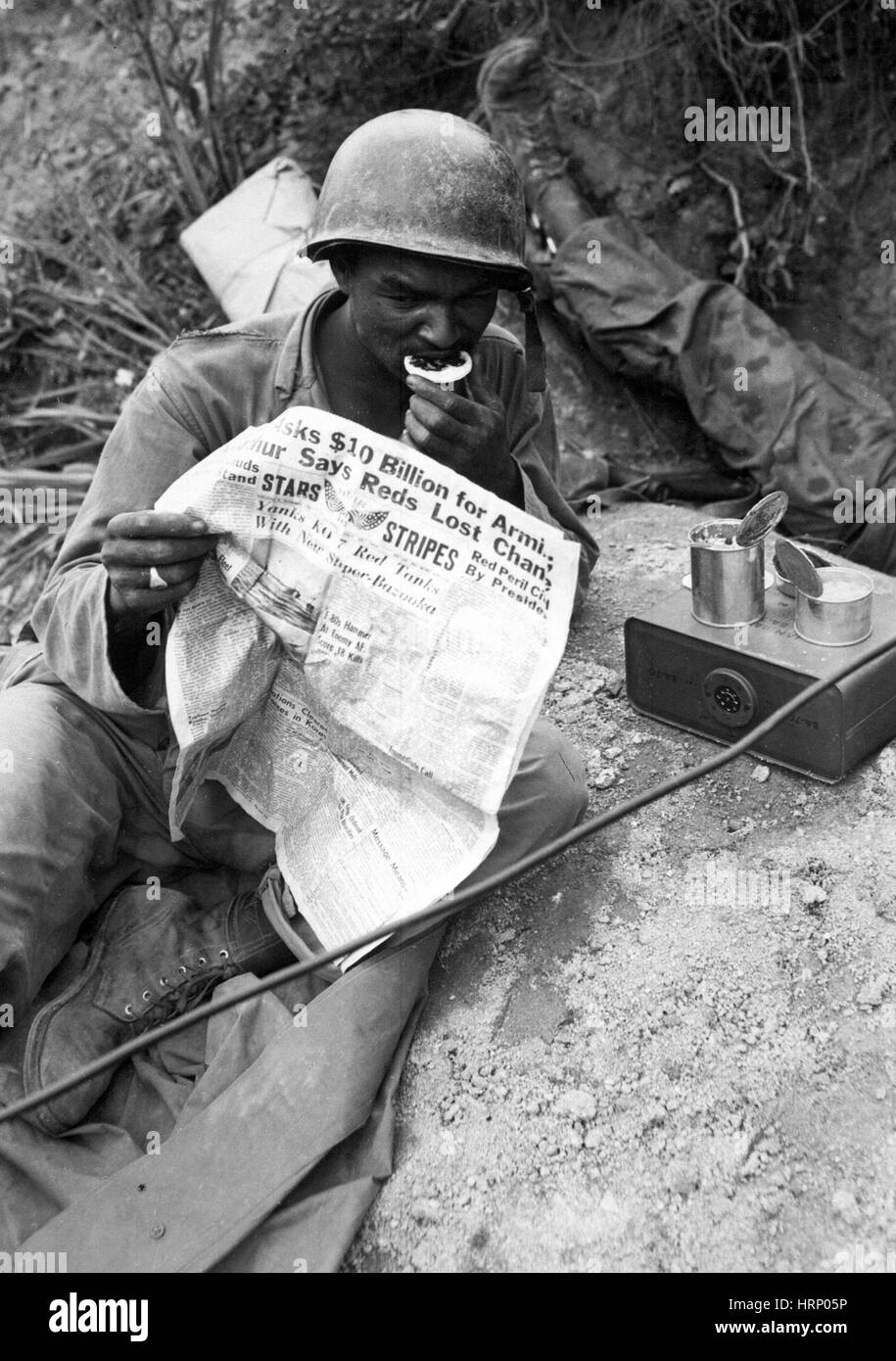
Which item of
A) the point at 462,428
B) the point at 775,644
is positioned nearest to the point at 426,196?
the point at 462,428

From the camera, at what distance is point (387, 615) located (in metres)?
1.62

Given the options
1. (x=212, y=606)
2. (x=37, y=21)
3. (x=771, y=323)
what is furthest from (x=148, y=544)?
(x=37, y=21)

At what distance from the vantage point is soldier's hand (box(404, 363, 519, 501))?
160 cm

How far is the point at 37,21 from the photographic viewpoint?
14.8 feet

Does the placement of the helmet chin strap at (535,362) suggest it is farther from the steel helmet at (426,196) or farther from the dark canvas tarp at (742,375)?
the dark canvas tarp at (742,375)

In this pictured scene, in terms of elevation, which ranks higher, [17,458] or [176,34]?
[176,34]

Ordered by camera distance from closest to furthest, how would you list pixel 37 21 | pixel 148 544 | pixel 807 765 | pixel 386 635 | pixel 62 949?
1. pixel 148 544
2. pixel 386 635
3. pixel 62 949
4. pixel 807 765
5. pixel 37 21

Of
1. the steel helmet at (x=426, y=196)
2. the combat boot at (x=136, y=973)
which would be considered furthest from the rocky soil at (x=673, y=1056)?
the steel helmet at (x=426, y=196)

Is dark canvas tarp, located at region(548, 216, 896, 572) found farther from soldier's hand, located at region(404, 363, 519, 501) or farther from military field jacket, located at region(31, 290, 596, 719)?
soldier's hand, located at region(404, 363, 519, 501)

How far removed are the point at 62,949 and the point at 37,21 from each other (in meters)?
4.02

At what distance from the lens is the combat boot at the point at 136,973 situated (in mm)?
1651

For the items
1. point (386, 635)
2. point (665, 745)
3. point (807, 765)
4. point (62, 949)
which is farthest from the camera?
point (665, 745)

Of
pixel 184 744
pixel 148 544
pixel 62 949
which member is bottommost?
pixel 62 949

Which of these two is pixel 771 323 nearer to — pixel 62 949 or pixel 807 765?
pixel 807 765
